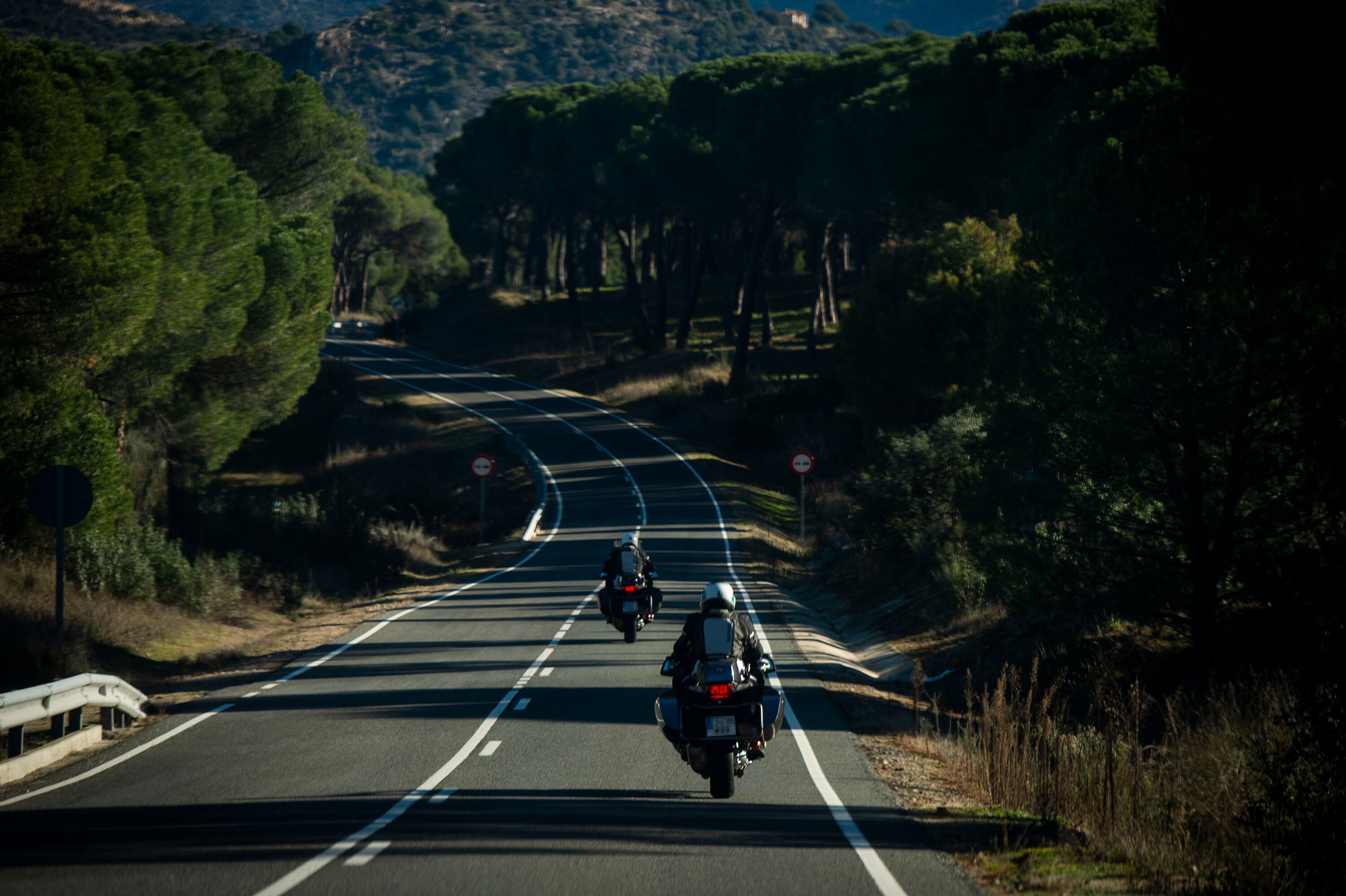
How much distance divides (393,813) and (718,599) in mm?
3224

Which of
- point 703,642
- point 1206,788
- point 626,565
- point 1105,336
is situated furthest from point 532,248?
point 1206,788

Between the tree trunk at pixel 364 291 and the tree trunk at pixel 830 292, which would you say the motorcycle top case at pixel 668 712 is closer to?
the tree trunk at pixel 830 292

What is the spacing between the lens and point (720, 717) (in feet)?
30.8

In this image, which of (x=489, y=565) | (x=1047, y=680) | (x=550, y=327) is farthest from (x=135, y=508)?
(x=550, y=327)

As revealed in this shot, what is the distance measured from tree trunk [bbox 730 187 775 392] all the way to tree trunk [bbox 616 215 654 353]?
39.8 ft

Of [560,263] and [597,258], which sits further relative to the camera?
[560,263]

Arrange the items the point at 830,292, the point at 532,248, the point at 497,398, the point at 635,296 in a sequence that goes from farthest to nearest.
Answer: the point at 532,248 → the point at 635,296 → the point at 830,292 → the point at 497,398

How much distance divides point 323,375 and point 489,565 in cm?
3516

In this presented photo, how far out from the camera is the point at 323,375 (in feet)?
206

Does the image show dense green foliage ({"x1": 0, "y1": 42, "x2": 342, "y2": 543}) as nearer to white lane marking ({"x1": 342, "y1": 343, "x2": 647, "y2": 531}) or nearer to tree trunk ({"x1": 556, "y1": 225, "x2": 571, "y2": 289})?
white lane marking ({"x1": 342, "y1": 343, "x2": 647, "y2": 531})

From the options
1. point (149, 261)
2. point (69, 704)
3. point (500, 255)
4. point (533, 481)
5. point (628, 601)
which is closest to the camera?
point (69, 704)

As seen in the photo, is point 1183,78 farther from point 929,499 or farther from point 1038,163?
point 1038,163

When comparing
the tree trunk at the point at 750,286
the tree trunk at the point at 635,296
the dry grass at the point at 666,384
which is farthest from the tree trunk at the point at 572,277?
the tree trunk at the point at 750,286

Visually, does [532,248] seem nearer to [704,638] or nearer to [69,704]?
[69,704]
